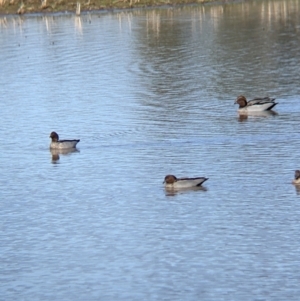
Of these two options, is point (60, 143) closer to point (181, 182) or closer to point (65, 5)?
point (181, 182)

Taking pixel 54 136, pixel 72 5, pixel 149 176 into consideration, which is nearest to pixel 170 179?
pixel 149 176

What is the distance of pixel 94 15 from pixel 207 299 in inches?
1652

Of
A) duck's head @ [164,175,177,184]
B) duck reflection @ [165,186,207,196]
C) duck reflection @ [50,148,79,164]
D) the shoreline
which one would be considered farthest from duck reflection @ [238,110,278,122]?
the shoreline

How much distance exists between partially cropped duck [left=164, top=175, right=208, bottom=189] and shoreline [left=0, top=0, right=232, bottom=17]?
123 ft

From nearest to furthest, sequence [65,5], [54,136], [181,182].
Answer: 1. [181,182]
2. [54,136]
3. [65,5]

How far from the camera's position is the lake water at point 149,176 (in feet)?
42.1

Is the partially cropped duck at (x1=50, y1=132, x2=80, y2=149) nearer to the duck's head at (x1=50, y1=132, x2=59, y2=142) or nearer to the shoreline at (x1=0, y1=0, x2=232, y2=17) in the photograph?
the duck's head at (x1=50, y1=132, x2=59, y2=142)

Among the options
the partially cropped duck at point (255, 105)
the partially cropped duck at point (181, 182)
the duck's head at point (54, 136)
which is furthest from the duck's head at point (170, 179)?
the partially cropped duck at point (255, 105)

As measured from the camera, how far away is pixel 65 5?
2196 inches

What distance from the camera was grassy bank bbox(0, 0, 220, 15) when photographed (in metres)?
54.8

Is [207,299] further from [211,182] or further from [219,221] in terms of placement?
[211,182]

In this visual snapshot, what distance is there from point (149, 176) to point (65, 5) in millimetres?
38747

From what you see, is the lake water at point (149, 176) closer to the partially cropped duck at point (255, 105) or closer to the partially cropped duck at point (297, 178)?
the partially cropped duck at point (297, 178)

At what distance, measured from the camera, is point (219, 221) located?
1507 centimetres
